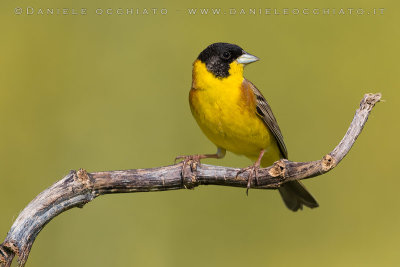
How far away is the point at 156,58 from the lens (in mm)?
6668

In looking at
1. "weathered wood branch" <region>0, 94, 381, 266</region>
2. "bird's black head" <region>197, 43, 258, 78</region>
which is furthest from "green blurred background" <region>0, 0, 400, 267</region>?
"weathered wood branch" <region>0, 94, 381, 266</region>

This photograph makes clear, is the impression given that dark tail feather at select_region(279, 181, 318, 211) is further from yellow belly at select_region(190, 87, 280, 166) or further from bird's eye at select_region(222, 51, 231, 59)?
bird's eye at select_region(222, 51, 231, 59)

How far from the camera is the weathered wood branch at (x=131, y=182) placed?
3.44 m

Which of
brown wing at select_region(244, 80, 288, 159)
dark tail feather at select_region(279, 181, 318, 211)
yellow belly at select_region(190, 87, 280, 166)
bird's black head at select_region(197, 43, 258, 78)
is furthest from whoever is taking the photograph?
dark tail feather at select_region(279, 181, 318, 211)

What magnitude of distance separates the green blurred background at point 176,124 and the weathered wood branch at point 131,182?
6.65ft

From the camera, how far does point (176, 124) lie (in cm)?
612

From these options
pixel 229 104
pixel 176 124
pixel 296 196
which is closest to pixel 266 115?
pixel 229 104

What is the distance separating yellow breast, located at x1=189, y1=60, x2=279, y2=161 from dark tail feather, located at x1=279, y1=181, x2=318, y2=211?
568 millimetres

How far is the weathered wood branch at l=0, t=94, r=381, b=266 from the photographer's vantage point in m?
3.44

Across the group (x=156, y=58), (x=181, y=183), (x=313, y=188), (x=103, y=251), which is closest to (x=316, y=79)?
(x=313, y=188)

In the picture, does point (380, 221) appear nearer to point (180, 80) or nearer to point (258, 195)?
point (258, 195)

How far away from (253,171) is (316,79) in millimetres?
2897

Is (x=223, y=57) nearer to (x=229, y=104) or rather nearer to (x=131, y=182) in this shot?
(x=229, y=104)

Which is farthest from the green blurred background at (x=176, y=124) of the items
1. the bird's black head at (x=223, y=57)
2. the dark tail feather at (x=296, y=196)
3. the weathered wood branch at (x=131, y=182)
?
the weathered wood branch at (x=131, y=182)
